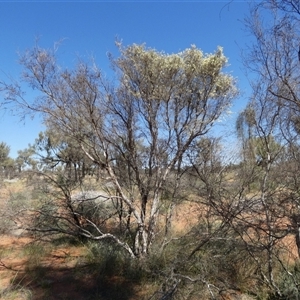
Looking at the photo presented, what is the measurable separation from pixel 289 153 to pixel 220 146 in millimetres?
2050

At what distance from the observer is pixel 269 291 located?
6.01 metres

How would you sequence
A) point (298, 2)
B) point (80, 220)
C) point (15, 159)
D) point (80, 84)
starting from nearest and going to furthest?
point (298, 2) → point (80, 84) → point (80, 220) → point (15, 159)

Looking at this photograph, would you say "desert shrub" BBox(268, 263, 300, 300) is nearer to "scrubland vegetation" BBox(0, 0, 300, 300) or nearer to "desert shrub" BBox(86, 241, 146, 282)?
"scrubland vegetation" BBox(0, 0, 300, 300)

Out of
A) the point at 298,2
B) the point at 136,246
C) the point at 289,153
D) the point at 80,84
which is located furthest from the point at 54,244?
the point at 298,2

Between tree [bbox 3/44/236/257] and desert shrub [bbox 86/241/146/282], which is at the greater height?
tree [bbox 3/44/236/257]

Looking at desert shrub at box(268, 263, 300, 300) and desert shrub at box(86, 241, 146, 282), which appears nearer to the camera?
desert shrub at box(268, 263, 300, 300)

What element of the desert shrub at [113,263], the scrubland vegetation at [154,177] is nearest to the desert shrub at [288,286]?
the scrubland vegetation at [154,177]

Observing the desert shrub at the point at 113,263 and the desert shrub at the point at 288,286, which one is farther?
the desert shrub at the point at 113,263

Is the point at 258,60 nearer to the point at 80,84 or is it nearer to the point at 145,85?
the point at 145,85

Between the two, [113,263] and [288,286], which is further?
[113,263]

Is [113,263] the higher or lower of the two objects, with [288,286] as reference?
lower

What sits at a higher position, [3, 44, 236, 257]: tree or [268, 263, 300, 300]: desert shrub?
[3, 44, 236, 257]: tree

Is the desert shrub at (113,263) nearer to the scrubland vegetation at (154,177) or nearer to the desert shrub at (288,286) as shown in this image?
the scrubland vegetation at (154,177)

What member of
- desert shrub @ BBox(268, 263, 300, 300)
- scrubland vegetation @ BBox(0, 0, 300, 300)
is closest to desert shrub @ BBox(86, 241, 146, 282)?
scrubland vegetation @ BBox(0, 0, 300, 300)
